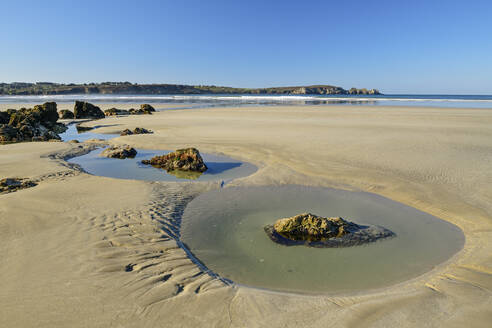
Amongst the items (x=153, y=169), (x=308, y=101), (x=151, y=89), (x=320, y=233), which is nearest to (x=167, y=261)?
(x=320, y=233)

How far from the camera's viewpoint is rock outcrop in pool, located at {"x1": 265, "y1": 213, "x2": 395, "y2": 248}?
4.61m

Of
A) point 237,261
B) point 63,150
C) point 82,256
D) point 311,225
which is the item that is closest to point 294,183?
point 311,225

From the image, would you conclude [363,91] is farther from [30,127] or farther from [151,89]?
[30,127]

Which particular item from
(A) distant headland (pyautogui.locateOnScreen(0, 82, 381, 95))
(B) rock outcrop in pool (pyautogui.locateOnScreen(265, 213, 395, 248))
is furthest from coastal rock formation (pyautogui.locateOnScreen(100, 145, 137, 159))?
(A) distant headland (pyautogui.locateOnScreen(0, 82, 381, 95))

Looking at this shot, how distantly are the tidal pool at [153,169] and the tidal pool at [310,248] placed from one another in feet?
6.42

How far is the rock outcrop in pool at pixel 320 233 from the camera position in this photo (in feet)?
15.1

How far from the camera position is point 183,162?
927 centimetres

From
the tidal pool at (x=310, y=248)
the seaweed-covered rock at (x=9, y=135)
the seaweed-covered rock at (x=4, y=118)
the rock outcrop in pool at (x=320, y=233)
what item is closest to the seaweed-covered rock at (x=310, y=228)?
the rock outcrop in pool at (x=320, y=233)

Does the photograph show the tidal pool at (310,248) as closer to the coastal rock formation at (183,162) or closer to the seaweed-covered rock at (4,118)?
the coastal rock formation at (183,162)

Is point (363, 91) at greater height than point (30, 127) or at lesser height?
greater

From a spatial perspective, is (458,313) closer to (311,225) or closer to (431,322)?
(431,322)

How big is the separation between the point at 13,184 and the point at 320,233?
7.59 meters

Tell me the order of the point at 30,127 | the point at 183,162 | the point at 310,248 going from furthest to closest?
the point at 30,127 < the point at 183,162 < the point at 310,248

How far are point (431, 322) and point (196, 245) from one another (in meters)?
3.35
